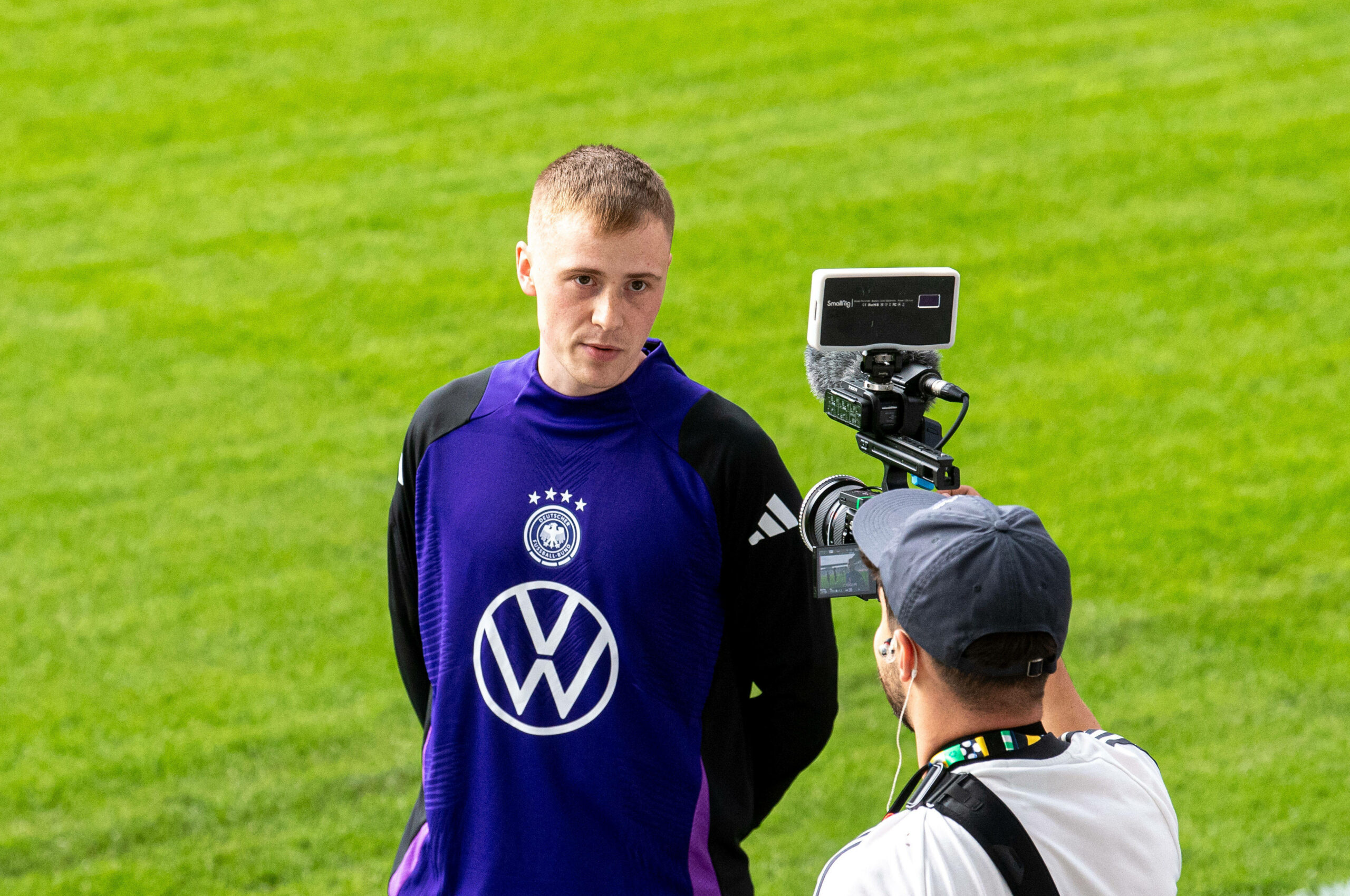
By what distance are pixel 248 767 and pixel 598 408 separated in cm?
311

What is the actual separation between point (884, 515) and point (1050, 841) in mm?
599

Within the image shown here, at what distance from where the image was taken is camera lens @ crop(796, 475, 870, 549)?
2410 millimetres

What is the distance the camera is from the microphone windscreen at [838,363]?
2602mm

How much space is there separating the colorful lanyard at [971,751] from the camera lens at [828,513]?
20.8 inches

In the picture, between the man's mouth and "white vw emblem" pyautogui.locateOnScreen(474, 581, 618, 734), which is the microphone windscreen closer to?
the man's mouth

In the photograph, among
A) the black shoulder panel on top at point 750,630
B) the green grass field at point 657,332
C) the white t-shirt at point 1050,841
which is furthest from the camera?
the green grass field at point 657,332

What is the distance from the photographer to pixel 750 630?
263cm

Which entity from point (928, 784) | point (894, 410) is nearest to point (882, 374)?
point (894, 410)

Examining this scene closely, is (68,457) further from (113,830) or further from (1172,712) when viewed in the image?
(1172,712)

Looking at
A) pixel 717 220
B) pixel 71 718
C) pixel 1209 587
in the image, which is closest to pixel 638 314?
pixel 71 718

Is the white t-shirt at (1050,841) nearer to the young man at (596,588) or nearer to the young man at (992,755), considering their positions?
the young man at (992,755)

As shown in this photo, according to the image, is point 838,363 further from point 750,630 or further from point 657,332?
point 657,332

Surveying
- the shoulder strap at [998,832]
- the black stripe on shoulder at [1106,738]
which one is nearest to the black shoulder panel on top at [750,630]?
the black stripe on shoulder at [1106,738]

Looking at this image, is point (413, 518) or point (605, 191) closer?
point (605, 191)
